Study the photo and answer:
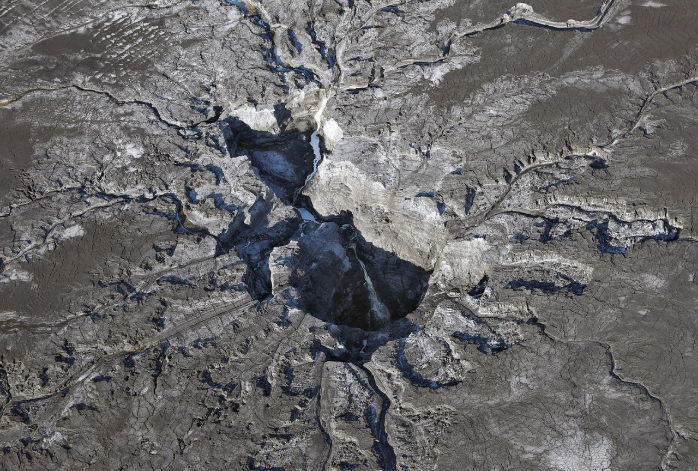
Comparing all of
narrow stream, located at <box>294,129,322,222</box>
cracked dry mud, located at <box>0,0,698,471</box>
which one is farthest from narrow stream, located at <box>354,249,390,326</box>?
narrow stream, located at <box>294,129,322,222</box>

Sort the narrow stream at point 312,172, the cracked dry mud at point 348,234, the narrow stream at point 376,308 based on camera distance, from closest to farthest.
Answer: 1. the cracked dry mud at point 348,234
2. the narrow stream at point 376,308
3. the narrow stream at point 312,172

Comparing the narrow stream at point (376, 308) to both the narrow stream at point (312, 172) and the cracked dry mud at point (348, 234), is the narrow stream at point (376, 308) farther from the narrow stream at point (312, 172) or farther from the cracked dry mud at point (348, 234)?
the narrow stream at point (312, 172)

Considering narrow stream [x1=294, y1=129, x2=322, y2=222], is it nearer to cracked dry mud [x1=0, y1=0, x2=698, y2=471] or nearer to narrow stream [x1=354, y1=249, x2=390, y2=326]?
cracked dry mud [x1=0, y1=0, x2=698, y2=471]

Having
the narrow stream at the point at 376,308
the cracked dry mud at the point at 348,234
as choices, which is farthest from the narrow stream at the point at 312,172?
the narrow stream at the point at 376,308

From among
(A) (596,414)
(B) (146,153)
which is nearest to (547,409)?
(A) (596,414)

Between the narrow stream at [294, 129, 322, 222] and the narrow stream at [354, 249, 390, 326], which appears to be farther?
the narrow stream at [294, 129, 322, 222]

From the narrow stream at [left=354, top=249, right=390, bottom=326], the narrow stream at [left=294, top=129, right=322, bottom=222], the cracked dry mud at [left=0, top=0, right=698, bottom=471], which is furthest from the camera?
the narrow stream at [left=294, top=129, right=322, bottom=222]

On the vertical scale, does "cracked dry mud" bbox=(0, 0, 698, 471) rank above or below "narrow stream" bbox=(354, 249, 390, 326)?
above

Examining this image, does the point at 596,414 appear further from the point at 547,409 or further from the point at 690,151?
the point at 690,151

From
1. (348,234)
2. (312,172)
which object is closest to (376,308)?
(348,234)
